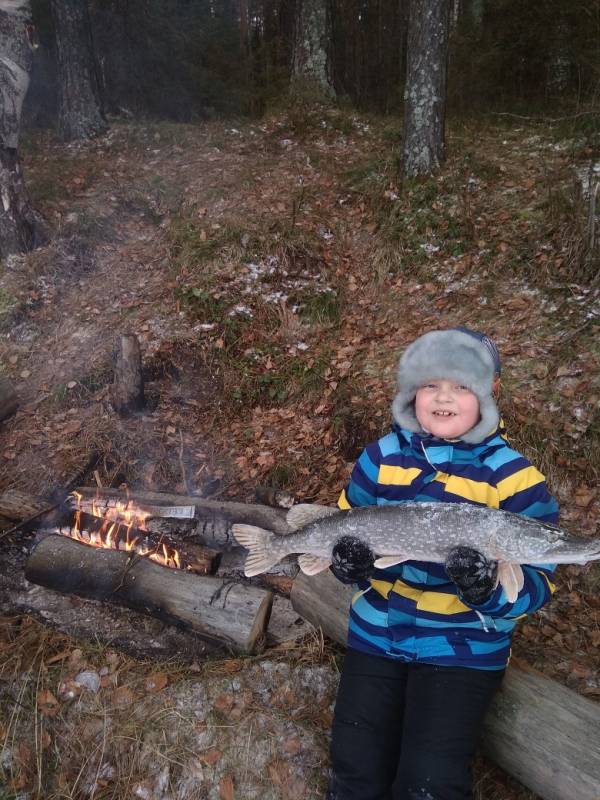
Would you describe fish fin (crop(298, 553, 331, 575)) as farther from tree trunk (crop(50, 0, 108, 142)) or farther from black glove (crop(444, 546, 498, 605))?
tree trunk (crop(50, 0, 108, 142))

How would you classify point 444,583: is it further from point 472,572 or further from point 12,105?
A: point 12,105

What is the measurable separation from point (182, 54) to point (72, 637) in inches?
458

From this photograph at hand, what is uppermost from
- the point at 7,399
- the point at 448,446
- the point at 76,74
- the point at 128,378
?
the point at 76,74

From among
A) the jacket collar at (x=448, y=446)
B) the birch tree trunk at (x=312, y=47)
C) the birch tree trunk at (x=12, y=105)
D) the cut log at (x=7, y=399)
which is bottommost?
the cut log at (x=7, y=399)

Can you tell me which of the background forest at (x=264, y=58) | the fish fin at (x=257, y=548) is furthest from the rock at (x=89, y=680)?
Answer: the background forest at (x=264, y=58)

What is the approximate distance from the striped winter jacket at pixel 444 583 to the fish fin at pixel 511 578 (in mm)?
81

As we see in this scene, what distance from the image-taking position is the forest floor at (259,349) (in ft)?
11.1

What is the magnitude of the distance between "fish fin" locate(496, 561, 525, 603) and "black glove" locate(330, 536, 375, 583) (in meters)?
0.64

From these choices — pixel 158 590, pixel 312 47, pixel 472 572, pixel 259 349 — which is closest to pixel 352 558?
pixel 472 572

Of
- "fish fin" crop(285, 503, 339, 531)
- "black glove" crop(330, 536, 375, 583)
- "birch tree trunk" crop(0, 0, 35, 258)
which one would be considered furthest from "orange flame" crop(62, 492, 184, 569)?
"birch tree trunk" crop(0, 0, 35, 258)

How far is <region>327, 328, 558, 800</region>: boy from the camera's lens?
8.82ft

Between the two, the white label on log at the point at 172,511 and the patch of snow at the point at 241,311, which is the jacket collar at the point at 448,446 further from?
the patch of snow at the point at 241,311

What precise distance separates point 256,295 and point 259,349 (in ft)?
2.80

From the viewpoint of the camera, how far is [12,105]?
6898mm
